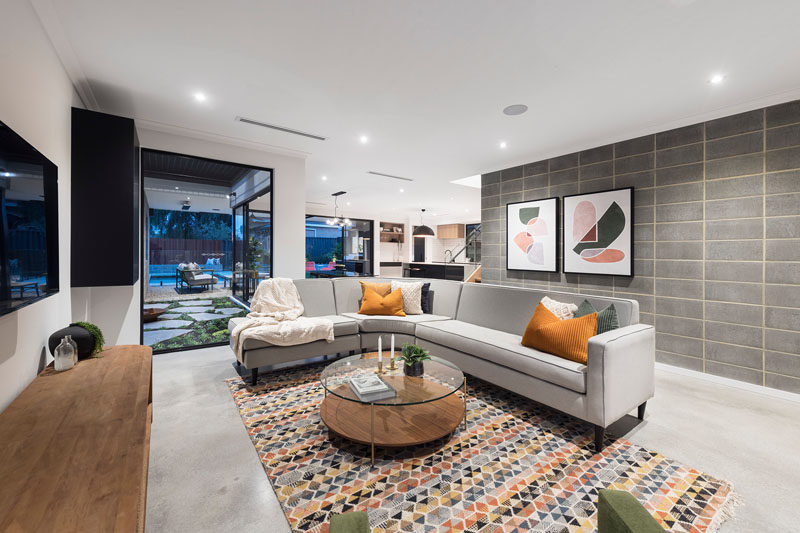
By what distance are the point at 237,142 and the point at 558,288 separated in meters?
4.66

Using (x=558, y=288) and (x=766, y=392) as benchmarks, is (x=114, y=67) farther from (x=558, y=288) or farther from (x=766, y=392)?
(x=766, y=392)

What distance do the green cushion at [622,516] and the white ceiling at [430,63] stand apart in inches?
93.8

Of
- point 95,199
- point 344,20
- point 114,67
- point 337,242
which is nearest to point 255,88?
point 114,67

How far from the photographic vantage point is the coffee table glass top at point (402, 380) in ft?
6.80

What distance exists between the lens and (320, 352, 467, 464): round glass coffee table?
200cm

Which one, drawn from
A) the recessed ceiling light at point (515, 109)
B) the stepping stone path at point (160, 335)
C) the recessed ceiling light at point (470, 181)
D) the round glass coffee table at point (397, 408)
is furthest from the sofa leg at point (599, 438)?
the recessed ceiling light at point (470, 181)

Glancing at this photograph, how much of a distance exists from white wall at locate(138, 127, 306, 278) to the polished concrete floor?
6.03 feet

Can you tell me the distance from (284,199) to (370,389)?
341 cm

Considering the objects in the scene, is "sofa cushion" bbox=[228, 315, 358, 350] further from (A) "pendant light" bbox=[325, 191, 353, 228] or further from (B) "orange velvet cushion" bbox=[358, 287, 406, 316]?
(A) "pendant light" bbox=[325, 191, 353, 228]

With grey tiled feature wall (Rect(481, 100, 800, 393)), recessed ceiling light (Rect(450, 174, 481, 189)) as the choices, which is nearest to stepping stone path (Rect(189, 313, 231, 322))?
recessed ceiling light (Rect(450, 174, 481, 189))

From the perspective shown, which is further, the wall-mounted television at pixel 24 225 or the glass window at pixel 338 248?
the glass window at pixel 338 248

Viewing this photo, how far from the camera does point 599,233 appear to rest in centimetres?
414

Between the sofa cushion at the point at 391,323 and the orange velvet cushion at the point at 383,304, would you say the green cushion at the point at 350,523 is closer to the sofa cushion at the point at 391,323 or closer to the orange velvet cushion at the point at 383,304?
the sofa cushion at the point at 391,323

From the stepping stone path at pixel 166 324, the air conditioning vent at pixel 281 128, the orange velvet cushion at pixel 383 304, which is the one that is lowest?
the stepping stone path at pixel 166 324
